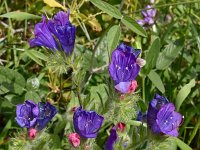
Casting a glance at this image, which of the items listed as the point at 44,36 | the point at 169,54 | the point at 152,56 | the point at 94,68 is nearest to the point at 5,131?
the point at 94,68

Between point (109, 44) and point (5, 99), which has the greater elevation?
point (109, 44)

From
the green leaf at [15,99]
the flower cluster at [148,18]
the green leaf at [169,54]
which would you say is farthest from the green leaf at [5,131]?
the flower cluster at [148,18]

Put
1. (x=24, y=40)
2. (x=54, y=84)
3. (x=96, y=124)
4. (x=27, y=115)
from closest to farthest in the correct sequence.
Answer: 1. (x=96, y=124)
2. (x=27, y=115)
3. (x=54, y=84)
4. (x=24, y=40)

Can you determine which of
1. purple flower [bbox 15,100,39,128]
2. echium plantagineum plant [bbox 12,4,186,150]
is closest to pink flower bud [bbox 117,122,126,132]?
echium plantagineum plant [bbox 12,4,186,150]

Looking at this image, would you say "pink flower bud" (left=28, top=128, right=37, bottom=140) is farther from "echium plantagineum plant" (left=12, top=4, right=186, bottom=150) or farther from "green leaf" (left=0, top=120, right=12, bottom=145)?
"green leaf" (left=0, top=120, right=12, bottom=145)

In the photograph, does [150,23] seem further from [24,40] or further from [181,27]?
[24,40]

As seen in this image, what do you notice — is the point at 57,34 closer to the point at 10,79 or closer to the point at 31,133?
the point at 31,133

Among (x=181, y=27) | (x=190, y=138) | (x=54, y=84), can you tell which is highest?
(x=181, y=27)

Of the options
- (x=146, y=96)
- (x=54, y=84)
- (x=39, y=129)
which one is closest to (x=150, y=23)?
(x=146, y=96)
